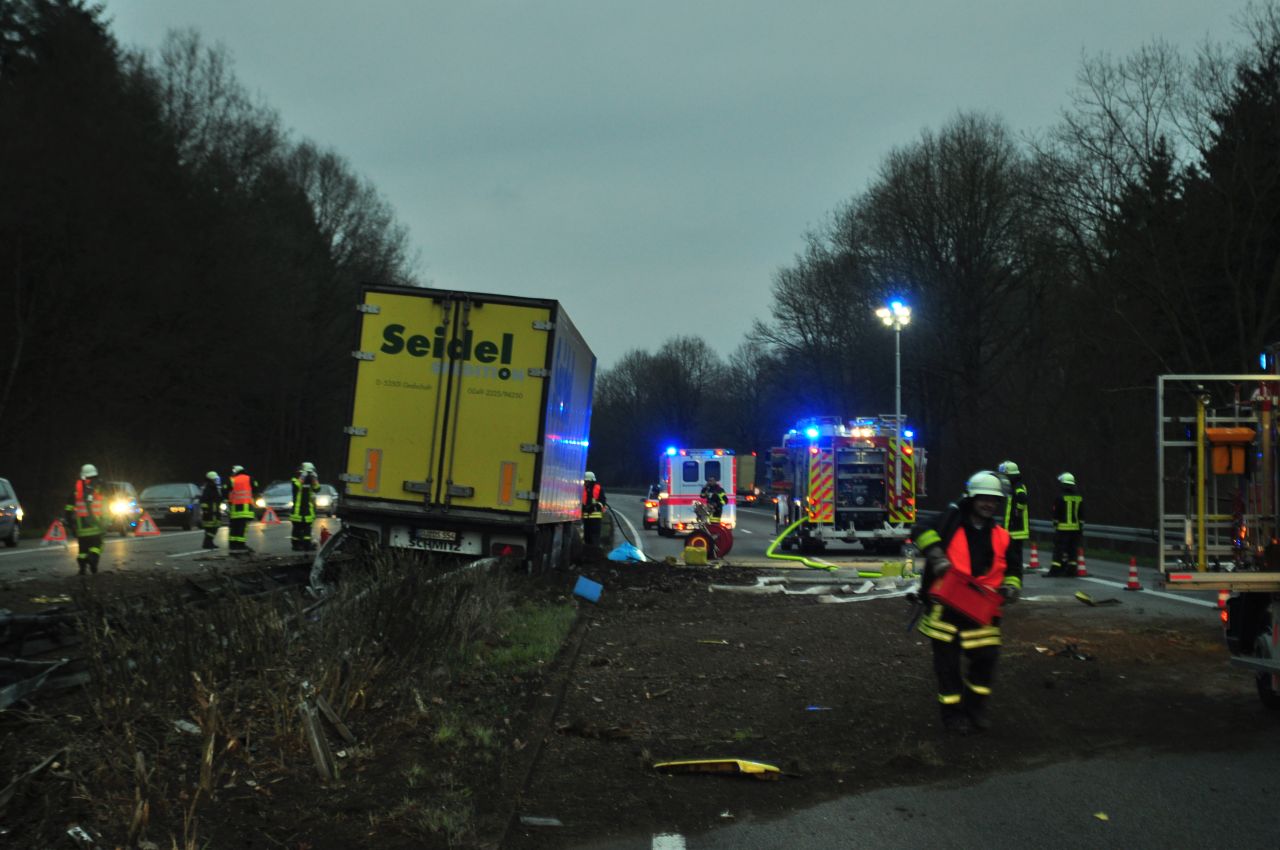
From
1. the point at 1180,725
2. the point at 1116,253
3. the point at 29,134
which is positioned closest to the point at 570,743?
the point at 1180,725

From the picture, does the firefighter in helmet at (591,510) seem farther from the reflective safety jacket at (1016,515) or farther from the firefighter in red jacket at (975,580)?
the firefighter in red jacket at (975,580)

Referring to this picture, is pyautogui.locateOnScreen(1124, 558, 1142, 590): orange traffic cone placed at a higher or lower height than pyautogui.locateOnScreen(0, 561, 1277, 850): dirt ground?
higher

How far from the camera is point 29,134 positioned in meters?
33.5

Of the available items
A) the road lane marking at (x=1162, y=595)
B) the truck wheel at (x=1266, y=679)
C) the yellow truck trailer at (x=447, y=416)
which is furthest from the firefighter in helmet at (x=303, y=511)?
the truck wheel at (x=1266, y=679)

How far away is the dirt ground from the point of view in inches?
228

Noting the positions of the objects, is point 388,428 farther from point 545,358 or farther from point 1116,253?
point 1116,253

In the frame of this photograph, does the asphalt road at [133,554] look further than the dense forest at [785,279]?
No

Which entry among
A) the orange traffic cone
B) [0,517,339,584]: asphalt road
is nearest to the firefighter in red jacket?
the orange traffic cone

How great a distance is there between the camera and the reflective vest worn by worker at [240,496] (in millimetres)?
23500

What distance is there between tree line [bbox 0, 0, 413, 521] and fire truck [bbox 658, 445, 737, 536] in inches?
563

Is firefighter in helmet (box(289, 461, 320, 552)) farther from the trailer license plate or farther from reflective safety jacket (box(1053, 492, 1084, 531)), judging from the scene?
reflective safety jacket (box(1053, 492, 1084, 531))

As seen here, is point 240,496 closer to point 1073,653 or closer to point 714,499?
point 714,499

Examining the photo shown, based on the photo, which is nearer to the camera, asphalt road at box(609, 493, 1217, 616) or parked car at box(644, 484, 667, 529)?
asphalt road at box(609, 493, 1217, 616)

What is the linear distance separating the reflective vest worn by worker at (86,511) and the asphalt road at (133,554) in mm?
1433
